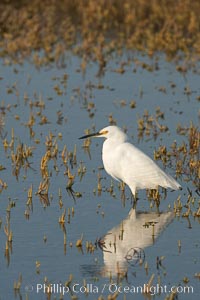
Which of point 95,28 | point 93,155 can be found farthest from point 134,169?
point 95,28

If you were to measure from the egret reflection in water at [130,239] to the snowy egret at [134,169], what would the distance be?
40cm

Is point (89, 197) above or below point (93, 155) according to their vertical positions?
below

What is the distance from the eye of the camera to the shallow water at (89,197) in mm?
7461

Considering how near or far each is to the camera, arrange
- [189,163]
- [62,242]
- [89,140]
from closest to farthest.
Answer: [62,242]
[189,163]
[89,140]

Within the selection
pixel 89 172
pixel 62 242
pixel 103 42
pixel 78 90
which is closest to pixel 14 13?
pixel 103 42

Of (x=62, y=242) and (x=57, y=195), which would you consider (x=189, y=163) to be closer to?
(x=57, y=195)

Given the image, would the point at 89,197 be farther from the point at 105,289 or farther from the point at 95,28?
the point at 95,28

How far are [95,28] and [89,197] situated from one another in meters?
11.3

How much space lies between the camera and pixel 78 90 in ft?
49.8

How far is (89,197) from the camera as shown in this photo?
9.96 m

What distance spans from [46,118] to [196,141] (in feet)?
9.47

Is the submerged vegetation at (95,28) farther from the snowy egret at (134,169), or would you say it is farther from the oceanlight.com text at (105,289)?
the oceanlight.com text at (105,289)

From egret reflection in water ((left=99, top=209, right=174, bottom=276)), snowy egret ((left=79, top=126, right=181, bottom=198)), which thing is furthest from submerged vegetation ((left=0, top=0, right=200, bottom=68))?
egret reflection in water ((left=99, top=209, right=174, bottom=276))

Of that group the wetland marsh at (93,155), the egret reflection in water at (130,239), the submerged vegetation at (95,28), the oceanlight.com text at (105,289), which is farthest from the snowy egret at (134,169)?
the submerged vegetation at (95,28)
